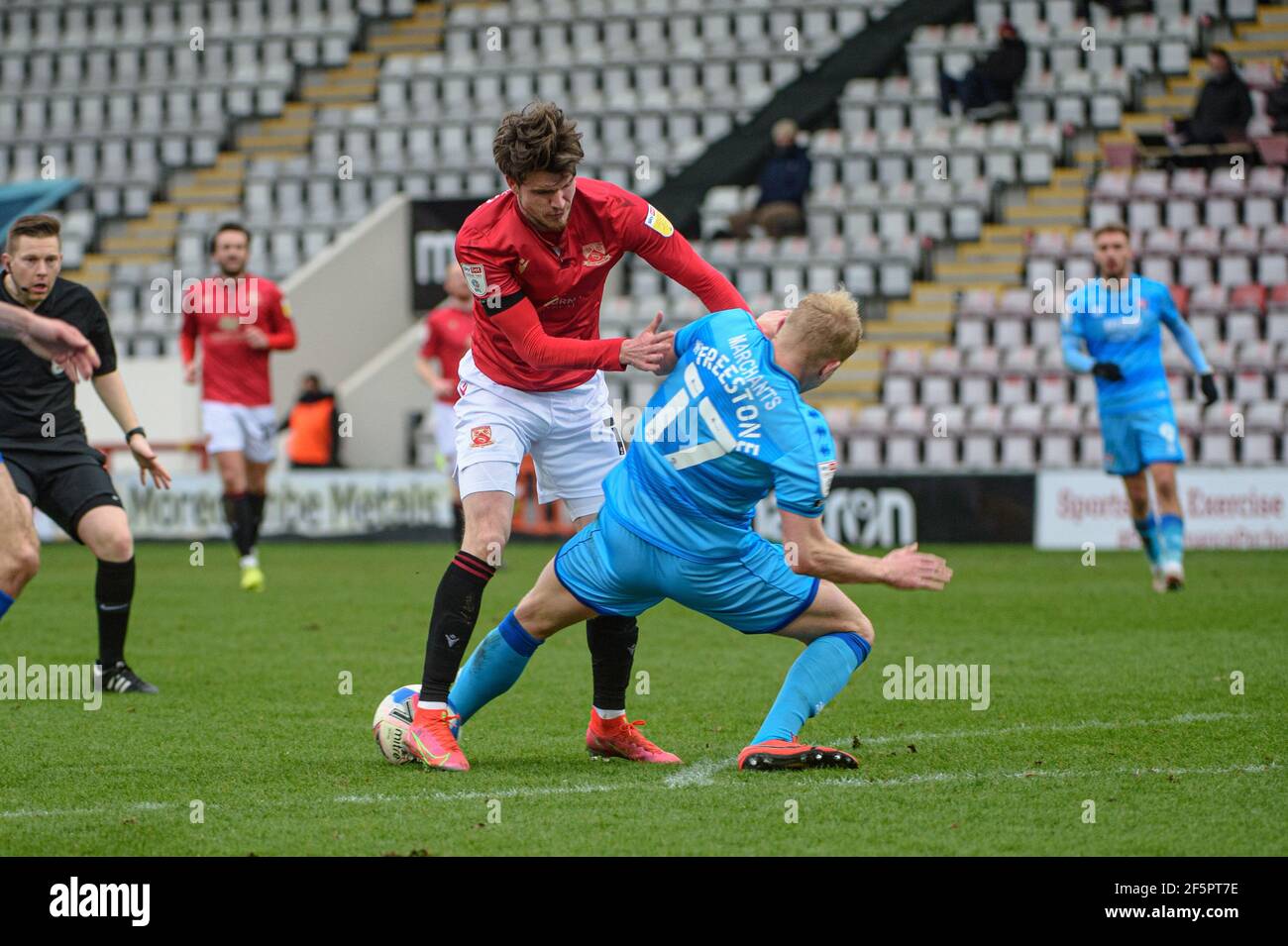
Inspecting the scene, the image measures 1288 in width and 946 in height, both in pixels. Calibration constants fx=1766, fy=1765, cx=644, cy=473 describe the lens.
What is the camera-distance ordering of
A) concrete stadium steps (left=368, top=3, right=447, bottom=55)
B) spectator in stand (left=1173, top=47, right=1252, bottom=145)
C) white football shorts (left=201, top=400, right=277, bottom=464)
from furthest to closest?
concrete stadium steps (left=368, top=3, right=447, bottom=55) → spectator in stand (left=1173, top=47, right=1252, bottom=145) → white football shorts (left=201, top=400, right=277, bottom=464)

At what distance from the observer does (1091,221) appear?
19734 millimetres

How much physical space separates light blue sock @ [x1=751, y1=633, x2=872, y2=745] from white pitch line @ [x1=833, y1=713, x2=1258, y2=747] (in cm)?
62

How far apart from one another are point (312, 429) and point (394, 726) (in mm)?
15201

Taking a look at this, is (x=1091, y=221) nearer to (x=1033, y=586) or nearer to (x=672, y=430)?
(x=1033, y=586)

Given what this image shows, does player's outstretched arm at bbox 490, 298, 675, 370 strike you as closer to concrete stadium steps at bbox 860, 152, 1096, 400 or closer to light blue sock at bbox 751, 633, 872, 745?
light blue sock at bbox 751, 633, 872, 745

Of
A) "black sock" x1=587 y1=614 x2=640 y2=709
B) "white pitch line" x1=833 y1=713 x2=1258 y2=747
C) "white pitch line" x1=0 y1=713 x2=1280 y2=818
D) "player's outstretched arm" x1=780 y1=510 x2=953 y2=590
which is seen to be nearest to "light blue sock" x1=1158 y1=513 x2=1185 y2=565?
"white pitch line" x1=833 y1=713 x2=1258 y2=747

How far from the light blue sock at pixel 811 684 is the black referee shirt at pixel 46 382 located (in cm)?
350

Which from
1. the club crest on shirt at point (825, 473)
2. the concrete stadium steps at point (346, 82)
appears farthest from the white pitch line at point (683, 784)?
the concrete stadium steps at point (346, 82)

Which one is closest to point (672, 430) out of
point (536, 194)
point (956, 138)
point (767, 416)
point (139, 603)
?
point (767, 416)

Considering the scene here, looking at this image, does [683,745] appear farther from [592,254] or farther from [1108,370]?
[1108,370]

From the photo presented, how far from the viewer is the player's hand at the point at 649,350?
554 centimetres

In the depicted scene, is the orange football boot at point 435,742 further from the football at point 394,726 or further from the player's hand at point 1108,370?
the player's hand at point 1108,370

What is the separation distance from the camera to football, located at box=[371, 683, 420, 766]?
19.4ft
